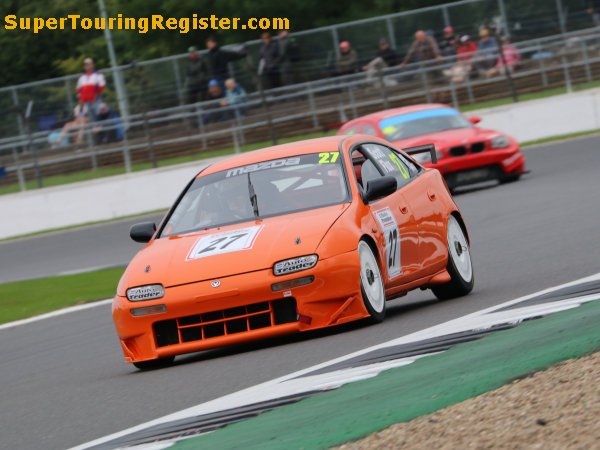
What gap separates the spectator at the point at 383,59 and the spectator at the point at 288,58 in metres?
1.43

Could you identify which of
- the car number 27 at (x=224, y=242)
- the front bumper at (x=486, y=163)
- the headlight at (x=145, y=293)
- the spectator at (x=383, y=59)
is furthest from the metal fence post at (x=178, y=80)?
the headlight at (x=145, y=293)

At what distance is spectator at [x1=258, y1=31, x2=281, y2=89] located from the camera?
100 feet

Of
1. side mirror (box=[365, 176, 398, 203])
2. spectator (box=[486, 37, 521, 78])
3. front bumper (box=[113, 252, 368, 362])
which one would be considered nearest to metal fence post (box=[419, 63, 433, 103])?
spectator (box=[486, 37, 521, 78])

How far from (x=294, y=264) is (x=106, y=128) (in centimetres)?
2115

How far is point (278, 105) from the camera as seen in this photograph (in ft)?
99.6

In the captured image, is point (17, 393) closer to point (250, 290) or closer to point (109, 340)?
point (250, 290)

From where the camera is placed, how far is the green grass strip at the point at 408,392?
6.21m

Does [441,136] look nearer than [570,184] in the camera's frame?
No

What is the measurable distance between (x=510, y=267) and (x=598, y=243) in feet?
3.00

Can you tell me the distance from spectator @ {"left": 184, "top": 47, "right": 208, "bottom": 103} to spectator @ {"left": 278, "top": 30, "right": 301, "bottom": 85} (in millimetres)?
1532

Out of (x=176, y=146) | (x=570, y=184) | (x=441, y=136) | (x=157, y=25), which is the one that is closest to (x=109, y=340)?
(x=570, y=184)

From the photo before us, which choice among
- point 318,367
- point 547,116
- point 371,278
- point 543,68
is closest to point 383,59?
point 543,68

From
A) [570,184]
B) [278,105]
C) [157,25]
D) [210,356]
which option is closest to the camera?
[210,356]

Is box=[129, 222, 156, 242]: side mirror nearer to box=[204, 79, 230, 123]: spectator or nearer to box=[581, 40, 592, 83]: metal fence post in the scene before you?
box=[204, 79, 230, 123]: spectator
